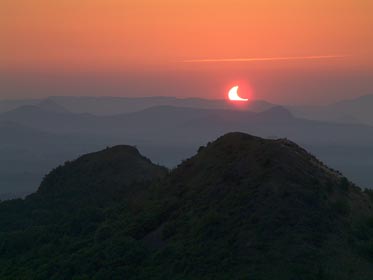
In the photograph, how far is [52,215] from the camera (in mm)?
36156

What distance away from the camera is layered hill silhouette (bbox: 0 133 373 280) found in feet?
Result: 67.1

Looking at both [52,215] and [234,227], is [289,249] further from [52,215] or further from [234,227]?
[52,215]

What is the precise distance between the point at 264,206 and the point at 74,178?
85.3ft

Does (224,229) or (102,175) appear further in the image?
(102,175)

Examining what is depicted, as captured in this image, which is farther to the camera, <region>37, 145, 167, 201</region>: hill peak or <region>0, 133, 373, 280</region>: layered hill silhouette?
<region>37, 145, 167, 201</region>: hill peak

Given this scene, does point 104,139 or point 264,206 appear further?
point 104,139

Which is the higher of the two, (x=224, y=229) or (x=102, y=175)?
(x=102, y=175)

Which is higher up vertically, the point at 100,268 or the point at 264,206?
the point at 264,206

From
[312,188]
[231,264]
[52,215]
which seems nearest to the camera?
[231,264]

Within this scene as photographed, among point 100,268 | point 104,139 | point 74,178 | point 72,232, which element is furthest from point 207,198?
point 104,139

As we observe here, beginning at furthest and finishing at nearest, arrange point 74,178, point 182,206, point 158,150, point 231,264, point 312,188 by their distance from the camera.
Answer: point 158,150 < point 74,178 < point 182,206 < point 312,188 < point 231,264

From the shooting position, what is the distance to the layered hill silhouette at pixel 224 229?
67.1 ft

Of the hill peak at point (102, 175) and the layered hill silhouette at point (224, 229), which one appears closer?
the layered hill silhouette at point (224, 229)

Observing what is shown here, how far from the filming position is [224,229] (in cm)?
2239
